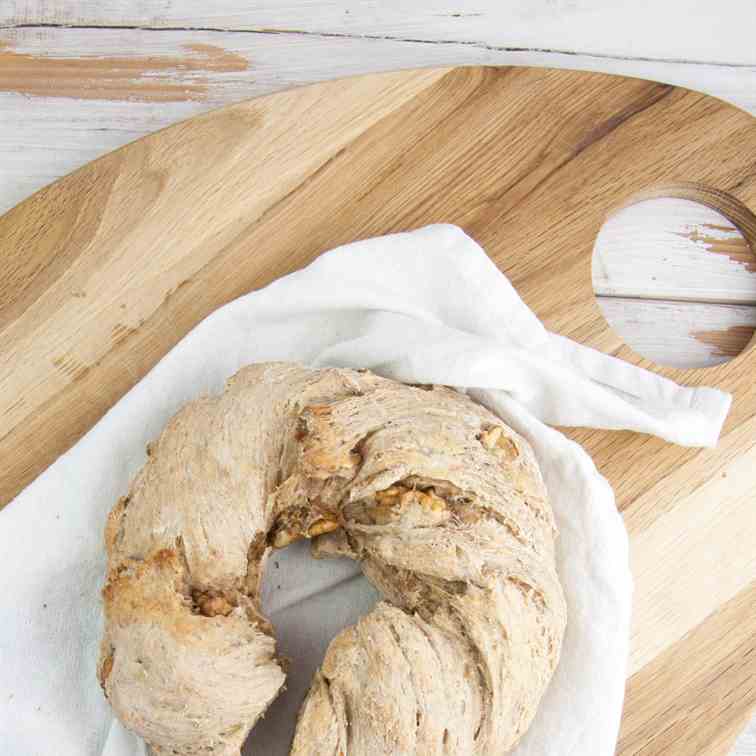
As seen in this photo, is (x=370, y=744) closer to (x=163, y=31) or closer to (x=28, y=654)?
(x=28, y=654)

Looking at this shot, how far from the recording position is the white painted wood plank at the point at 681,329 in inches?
57.4

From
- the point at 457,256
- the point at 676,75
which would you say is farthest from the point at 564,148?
the point at 676,75

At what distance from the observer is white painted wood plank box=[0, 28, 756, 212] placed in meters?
1.53

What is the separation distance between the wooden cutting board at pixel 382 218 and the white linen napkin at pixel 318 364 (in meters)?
0.06

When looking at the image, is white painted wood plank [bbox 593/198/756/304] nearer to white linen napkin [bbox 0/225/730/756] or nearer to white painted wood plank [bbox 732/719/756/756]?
white linen napkin [bbox 0/225/730/756]

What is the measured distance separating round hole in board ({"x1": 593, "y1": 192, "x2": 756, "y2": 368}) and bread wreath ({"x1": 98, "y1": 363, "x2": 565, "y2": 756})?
17.3 inches

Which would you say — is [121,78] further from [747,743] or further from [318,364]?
[747,743]

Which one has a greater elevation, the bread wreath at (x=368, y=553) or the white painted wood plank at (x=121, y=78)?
the white painted wood plank at (x=121, y=78)

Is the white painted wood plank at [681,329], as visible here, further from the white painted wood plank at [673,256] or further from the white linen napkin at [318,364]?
the white linen napkin at [318,364]

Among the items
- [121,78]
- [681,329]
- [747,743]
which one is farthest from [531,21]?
[747,743]

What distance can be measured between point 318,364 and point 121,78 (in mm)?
631

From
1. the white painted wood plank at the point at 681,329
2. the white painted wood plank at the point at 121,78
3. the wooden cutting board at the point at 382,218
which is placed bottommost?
the white painted wood plank at the point at 681,329

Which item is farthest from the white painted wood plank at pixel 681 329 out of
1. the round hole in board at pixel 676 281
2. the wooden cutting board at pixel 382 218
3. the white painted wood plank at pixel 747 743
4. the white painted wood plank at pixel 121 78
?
the white painted wood plank at pixel 747 743

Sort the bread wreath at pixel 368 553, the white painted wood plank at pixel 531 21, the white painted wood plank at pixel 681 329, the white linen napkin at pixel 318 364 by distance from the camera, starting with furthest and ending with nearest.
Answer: the white painted wood plank at pixel 531 21, the white painted wood plank at pixel 681 329, the white linen napkin at pixel 318 364, the bread wreath at pixel 368 553
